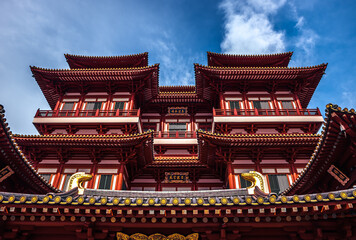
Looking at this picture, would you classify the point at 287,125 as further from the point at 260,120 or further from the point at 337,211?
the point at 337,211

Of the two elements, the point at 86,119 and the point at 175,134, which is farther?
the point at 175,134

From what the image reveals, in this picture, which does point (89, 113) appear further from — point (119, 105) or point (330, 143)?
point (330, 143)

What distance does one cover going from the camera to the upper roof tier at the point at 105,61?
2421cm

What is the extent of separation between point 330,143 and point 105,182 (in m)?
13.1

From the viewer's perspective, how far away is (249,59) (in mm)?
23797

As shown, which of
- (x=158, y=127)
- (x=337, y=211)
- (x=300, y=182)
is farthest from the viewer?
(x=158, y=127)

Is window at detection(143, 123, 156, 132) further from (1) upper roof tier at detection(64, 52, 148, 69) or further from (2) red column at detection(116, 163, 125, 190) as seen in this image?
(2) red column at detection(116, 163, 125, 190)

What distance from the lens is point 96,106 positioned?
70.7 feet

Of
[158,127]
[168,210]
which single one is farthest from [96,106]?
[168,210]

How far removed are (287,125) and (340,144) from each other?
10963 mm

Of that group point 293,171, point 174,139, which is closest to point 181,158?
point 174,139

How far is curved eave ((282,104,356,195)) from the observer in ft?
24.0

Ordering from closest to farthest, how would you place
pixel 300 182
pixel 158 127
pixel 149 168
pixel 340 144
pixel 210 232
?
pixel 210 232, pixel 340 144, pixel 300 182, pixel 149 168, pixel 158 127

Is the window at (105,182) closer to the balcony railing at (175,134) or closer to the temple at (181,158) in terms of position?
the temple at (181,158)
